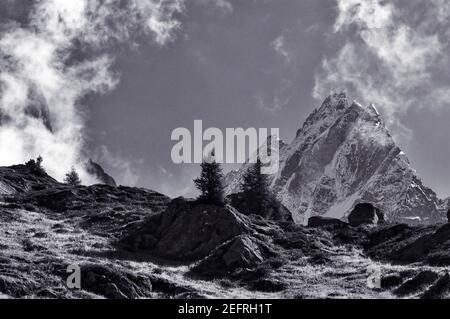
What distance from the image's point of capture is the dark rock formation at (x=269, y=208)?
74.3 m

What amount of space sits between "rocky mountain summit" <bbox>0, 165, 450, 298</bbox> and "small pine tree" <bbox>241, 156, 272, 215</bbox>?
116 cm

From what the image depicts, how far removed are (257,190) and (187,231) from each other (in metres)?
21.1

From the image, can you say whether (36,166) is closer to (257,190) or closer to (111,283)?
(257,190)

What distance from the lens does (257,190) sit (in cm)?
7738

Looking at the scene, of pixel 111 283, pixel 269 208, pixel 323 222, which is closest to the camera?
pixel 111 283

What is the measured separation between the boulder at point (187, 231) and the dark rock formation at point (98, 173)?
347 ft

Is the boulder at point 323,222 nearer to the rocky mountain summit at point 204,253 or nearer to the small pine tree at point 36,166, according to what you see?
the rocky mountain summit at point 204,253

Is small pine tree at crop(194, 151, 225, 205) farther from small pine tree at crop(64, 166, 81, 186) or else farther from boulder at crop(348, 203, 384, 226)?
small pine tree at crop(64, 166, 81, 186)

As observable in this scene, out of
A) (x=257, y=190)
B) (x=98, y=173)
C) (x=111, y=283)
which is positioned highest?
(x=98, y=173)

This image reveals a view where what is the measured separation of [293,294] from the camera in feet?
136

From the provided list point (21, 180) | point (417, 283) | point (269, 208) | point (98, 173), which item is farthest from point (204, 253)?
point (98, 173)
